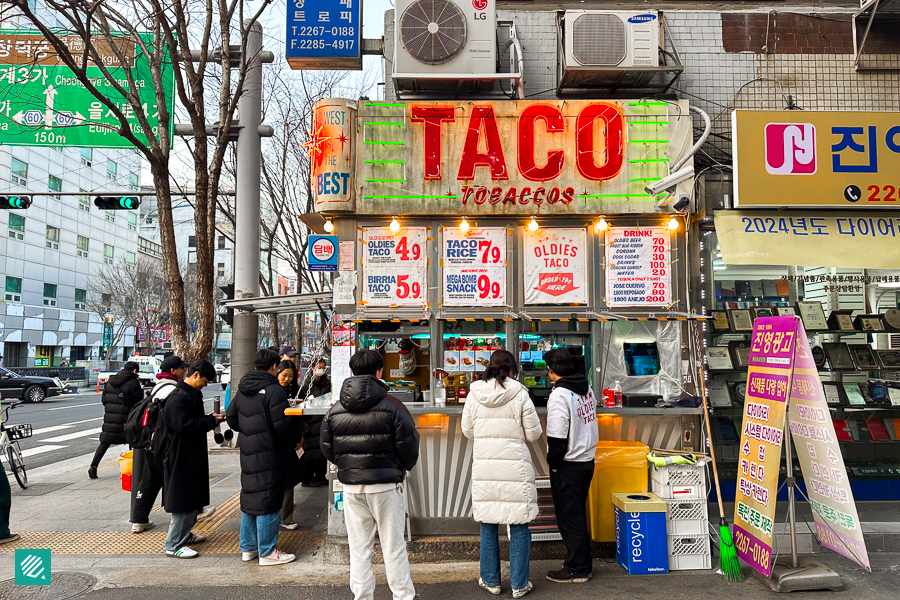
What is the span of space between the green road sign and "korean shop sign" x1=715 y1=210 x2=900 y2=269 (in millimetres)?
8427

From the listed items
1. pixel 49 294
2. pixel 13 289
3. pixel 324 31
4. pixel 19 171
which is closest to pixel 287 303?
pixel 324 31

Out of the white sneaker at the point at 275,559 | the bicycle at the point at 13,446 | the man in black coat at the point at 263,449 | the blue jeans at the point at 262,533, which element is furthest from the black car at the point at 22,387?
the white sneaker at the point at 275,559

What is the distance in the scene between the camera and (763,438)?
5.26 metres

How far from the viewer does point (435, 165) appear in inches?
267

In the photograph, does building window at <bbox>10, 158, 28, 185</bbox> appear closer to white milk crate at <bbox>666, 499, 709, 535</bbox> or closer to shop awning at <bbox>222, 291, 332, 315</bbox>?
shop awning at <bbox>222, 291, 332, 315</bbox>

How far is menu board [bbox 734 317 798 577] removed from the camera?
505cm

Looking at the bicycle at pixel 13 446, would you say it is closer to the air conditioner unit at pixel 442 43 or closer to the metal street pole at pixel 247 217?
the metal street pole at pixel 247 217

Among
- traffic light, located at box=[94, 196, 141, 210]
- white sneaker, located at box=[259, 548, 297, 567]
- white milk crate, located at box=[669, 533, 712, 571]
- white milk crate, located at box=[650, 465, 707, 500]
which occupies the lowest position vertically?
white sneaker, located at box=[259, 548, 297, 567]

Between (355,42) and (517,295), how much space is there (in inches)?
151

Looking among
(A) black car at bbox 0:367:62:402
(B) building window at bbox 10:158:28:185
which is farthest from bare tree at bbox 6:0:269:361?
(B) building window at bbox 10:158:28:185

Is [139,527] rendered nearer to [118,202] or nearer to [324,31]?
[324,31]

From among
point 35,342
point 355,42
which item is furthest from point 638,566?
point 35,342

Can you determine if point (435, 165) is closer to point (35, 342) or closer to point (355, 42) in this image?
point (355, 42)

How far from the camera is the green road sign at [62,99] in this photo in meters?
9.31
